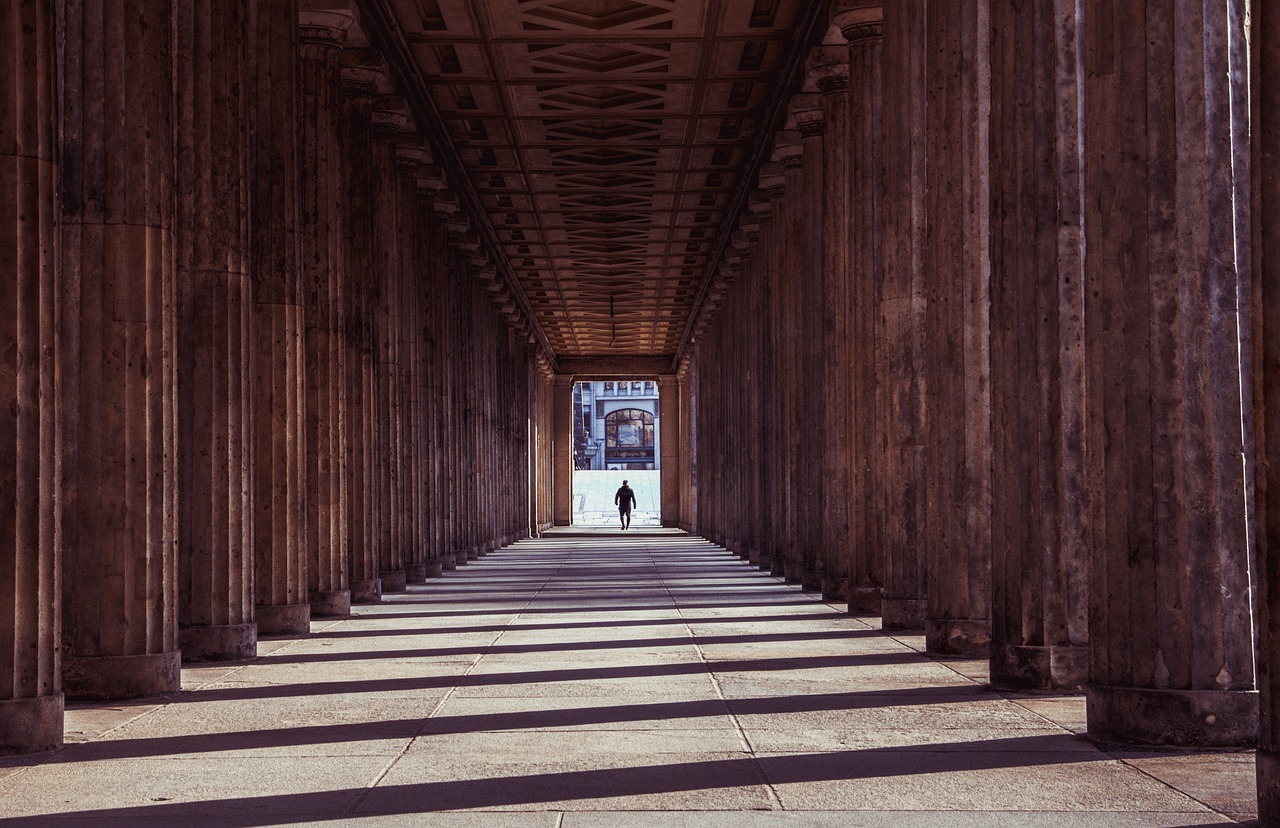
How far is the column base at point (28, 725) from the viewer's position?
26.2 ft

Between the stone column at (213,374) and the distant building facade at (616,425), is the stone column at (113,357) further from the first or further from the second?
the distant building facade at (616,425)

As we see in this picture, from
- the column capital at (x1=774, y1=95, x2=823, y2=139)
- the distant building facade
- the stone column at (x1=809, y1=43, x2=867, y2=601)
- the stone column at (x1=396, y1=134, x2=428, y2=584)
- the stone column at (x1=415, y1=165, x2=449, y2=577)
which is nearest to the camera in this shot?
the stone column at (x1=809, y1=43, x2=867, y2=601)

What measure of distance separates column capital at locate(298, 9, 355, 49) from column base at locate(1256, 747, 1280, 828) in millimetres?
15143

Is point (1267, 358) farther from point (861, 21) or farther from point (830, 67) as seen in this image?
point (830, 67)

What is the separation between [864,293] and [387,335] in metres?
8.20

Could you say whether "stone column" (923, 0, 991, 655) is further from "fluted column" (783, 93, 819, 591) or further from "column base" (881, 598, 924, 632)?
"fluted column" (783, 93, 819, 591)

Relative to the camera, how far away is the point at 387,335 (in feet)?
76.1

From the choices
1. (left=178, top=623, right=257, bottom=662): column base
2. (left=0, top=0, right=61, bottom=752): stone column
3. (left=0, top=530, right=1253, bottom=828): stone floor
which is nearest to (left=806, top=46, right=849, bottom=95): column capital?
(left=0, top=530, right=1253, bottom=828): stone floor

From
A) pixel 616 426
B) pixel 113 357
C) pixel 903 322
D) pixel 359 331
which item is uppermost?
pixel 616 426

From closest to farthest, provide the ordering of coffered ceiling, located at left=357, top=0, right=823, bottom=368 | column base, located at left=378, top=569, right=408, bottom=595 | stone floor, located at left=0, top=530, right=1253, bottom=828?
1. stone floor, located at left=0, top=530, right=1253, bottom=828
2. coffered ceiling, located at left=357, top=0, right=823, bottom=368
3. column base, located at left=378, top=569, right=408, bottom=595

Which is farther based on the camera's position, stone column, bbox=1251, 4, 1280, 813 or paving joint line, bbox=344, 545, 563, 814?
paving joint line, bbox=344, 545, 563, 814

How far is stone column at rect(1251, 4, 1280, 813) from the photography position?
5816 mm

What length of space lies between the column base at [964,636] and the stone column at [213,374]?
5904mm

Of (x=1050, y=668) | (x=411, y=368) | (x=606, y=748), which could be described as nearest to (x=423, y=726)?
(x=606, y=748)
